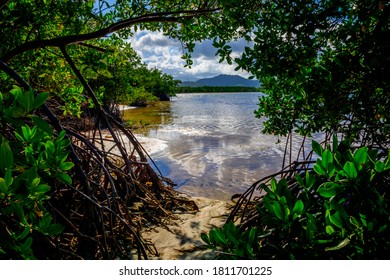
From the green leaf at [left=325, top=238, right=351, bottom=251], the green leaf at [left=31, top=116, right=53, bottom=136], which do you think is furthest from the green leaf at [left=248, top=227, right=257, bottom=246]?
the green leaf at [left=31, top=116, right=53, bottom=136]

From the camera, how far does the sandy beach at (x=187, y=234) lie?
11.1 ft

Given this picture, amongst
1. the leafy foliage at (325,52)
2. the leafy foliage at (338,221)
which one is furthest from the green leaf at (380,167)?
the leafy foliage at (325,52)

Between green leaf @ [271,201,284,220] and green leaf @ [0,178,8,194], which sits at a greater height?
green leaf @ [0,178,8,194]

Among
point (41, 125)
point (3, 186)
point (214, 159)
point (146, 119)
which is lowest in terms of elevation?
point (214, 159)

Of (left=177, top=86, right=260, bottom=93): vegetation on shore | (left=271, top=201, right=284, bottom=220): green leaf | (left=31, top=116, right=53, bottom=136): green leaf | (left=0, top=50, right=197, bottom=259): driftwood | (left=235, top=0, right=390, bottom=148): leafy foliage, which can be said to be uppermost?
(left=177, top=86, right=260, bottom=93): vegetation on shore

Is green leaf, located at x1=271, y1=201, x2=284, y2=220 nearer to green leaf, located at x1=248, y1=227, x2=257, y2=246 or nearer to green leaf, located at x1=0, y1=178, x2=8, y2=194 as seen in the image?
green leaf, located at x1=248, y1=227, x2=257, y2=246

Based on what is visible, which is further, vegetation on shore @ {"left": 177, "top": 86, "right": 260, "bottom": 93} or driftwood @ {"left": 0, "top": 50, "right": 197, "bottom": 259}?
vegetation on shore @ {"left": 177, "top": 86, "right": 260, "bottom": 93}

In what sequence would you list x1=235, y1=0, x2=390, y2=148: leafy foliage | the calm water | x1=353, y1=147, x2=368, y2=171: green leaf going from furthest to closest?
the calm water → x1=235, y1=0, x2=390, y2=148: leafy foliage → x1=353, y1=147, x2=368, y2=171: green leaf

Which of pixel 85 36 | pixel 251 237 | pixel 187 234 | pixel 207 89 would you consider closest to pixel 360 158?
pixel 251 237

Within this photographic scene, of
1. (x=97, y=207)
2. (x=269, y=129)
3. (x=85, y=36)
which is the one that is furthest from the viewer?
(x=269, y=129)

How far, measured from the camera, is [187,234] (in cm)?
393

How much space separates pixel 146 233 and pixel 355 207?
332 centimetres

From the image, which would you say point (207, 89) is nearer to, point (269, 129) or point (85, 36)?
point (269, 129)

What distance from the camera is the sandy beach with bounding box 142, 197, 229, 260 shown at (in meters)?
3.39
